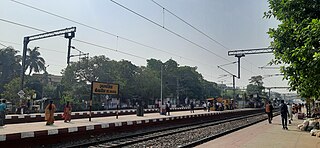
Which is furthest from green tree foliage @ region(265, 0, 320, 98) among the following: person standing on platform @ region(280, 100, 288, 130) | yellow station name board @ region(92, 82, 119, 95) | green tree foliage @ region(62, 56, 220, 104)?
green tree foliage @ region(62, 56, 220, 104)

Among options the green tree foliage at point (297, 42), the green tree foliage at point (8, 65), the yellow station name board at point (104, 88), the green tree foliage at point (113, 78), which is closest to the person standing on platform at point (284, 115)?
the green tree foliage at point (297, 42)

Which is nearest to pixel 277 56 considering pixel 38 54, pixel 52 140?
pixel 52 140

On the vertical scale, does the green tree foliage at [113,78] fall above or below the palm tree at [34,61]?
below

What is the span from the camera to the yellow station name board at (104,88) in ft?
66.1

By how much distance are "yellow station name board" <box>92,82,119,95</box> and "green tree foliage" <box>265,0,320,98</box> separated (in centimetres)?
1292

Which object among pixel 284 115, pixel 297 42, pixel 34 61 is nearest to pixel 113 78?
pixel 34 61

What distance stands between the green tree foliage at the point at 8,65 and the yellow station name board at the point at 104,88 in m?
47.8

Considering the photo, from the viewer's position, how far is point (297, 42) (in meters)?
8.73

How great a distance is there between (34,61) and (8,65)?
5.69 meters

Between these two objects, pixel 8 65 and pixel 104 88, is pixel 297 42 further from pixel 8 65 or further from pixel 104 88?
pixel 8 65

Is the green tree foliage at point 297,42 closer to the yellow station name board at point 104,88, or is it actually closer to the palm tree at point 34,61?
the yellow station name board at point 104,88

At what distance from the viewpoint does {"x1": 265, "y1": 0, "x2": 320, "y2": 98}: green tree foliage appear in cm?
686

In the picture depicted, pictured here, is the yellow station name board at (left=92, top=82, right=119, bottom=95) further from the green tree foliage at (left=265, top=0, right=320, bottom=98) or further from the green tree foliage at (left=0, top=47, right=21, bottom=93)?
the green tree foliage at (left=0, top=47, right=21, bottom=93)

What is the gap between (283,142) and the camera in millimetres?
10836
